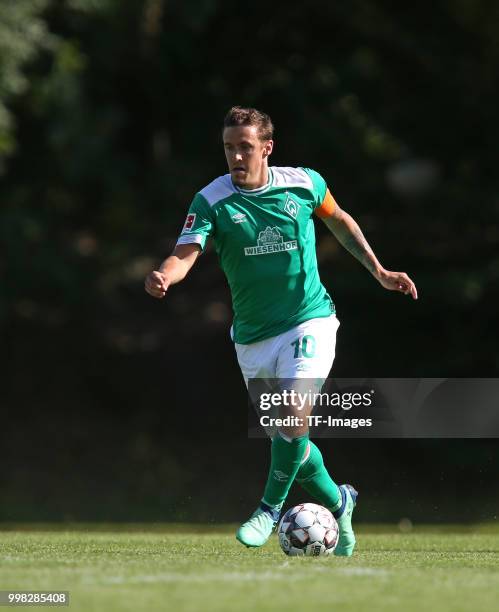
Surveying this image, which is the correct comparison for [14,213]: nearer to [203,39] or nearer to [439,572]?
[203,39]

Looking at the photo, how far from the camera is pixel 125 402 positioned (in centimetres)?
1877

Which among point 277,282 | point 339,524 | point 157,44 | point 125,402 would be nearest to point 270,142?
point 277,282

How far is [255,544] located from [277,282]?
1432 millimetres

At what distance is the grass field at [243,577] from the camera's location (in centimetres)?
455

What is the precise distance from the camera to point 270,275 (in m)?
6.88

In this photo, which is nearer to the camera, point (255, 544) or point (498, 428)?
point (255, 544)

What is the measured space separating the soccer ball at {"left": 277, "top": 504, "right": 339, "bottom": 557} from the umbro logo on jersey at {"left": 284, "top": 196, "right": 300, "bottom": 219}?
1.63m

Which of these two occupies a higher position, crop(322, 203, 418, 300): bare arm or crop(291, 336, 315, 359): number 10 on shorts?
crop(322, 203, 418, 300): bare arm

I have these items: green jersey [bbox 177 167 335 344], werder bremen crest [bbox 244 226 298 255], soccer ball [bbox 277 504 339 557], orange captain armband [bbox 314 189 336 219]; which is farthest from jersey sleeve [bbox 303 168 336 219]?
soccer ball [bbox 277 504 339 557]

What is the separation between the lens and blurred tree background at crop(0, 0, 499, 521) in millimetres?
16359

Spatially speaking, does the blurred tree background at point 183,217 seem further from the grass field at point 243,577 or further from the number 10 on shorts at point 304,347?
the number 10 on shorts at point 304,347

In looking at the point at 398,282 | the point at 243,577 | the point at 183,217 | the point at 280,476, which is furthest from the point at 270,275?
the point at 183,217

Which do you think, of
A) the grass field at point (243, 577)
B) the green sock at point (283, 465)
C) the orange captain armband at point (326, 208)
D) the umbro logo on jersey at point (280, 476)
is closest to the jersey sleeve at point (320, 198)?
the orange captain armband at point (326, 208)

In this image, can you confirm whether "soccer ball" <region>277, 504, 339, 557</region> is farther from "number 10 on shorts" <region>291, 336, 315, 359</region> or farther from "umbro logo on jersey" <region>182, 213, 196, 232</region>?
"umbro logo on jersey" <region>182, 213, 196, 232</region>
